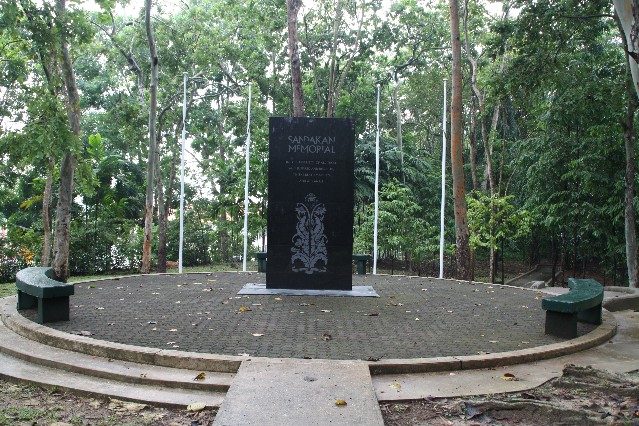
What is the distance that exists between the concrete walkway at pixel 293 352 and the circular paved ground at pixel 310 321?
24mm

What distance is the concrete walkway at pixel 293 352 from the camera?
390 cm

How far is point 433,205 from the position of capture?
76.6ft

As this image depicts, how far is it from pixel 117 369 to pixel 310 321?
2683 mm

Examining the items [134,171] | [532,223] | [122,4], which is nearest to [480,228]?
[532,223]

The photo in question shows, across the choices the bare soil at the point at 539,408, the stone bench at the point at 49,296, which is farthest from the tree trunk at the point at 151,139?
the bare soil at the point at 539,408

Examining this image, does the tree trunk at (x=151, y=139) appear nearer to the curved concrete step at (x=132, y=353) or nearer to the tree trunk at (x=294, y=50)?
the tree trunk at (x=294, y=50)

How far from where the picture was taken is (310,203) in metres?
9.24

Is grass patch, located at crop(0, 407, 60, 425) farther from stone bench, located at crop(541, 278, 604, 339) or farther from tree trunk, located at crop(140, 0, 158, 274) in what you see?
tree trunk, located at crop(140, 0, 158, 274)

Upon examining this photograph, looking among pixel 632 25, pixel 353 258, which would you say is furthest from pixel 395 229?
pixel 632 25

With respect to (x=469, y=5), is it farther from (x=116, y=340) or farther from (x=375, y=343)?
(x=116, y=340)

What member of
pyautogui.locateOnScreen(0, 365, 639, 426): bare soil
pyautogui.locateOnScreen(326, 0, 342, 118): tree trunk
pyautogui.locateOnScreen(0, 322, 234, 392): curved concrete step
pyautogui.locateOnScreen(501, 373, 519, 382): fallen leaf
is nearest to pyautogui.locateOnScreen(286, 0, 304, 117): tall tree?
pyautogui.locateOnScreen(326, 0, 342, 118): tree trunk

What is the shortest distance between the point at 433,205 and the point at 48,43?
17.4 meters

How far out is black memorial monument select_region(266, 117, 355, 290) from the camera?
9.24 m

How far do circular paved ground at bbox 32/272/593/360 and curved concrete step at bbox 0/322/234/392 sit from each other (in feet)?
1.46
